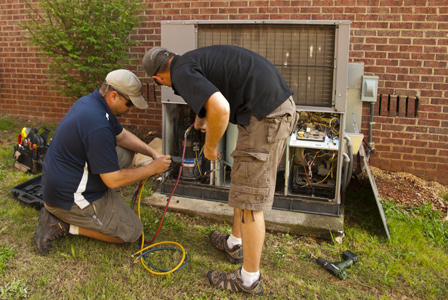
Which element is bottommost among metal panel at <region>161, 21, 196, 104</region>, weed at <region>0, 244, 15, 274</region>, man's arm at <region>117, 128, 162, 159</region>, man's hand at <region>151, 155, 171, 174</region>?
weed at <region>0, 244, 15, 274</region>

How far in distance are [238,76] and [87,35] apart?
2906 millimetres

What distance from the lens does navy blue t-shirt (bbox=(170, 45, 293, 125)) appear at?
229cm

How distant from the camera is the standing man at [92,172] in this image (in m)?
2.61

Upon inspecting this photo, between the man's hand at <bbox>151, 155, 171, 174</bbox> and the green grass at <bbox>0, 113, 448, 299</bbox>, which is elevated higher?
the man's hand at <bbox>151, 155, 171, 174</bbox>

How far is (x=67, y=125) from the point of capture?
2.64 meters

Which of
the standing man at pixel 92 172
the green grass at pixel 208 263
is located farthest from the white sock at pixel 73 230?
the green grass at pixel 208 263

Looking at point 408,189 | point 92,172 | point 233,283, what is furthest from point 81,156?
point 408,189

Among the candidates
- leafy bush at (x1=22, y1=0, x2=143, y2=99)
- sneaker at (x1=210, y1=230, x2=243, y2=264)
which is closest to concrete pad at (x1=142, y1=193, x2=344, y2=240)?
sneaker at (x1=210, y1=230, x2=243, y2=264)

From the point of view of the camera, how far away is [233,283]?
99.4 inches

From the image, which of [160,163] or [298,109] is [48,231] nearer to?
[160,163]

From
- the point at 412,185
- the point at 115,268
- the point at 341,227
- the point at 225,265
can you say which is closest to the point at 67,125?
the point at 115,268

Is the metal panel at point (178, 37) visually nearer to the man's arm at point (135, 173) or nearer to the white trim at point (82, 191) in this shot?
the man's arm at point (135, 173)

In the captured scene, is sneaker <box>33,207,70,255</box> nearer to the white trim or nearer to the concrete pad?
the white trim

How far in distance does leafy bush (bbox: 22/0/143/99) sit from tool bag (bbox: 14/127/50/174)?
2.63 ft
